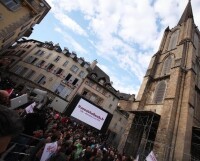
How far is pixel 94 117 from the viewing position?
17.6 meters

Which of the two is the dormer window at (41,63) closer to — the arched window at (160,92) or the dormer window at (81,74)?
the dormer window at (81,74)

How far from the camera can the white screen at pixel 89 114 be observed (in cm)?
1634

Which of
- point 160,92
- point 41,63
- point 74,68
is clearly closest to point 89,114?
point 160,92

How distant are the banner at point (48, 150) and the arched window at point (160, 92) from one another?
1565cm

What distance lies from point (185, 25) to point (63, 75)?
22.6m

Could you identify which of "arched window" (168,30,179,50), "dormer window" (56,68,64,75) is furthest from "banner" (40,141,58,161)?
"dormer window" (56,68,64,75)

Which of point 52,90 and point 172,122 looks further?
point 52,90

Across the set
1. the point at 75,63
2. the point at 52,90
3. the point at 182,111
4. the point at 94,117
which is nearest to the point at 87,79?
the point at 75,63

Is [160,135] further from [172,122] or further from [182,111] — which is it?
[182,111]

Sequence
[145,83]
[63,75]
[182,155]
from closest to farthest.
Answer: [182,155], [145,83], [63,75]

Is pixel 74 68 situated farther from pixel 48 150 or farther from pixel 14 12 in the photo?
pixel 48 150

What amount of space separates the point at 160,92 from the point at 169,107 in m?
Result: 4.12

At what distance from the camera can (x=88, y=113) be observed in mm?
17172

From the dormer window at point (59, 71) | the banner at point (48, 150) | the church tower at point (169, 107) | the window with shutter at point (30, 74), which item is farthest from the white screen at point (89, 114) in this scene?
the window with shutter at point (30, 74)
